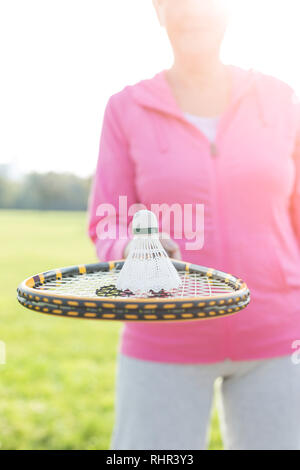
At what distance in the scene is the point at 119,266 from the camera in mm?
1938

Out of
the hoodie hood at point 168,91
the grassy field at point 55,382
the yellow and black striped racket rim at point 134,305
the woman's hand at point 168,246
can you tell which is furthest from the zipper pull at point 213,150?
the grassy field at point 55,382

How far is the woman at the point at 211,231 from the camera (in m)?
1.97

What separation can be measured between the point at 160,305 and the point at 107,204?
79 centimetres

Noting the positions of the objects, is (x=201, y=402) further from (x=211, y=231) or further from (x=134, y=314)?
(x=134, y=314)

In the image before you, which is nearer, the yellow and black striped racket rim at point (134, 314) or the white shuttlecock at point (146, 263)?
the yellow and black striped racket rim at point (134, 314)

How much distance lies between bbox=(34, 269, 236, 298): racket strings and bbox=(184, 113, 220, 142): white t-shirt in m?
0.55

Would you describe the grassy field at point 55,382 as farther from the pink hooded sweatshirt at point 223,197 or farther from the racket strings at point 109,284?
the racket strings at point 109,284

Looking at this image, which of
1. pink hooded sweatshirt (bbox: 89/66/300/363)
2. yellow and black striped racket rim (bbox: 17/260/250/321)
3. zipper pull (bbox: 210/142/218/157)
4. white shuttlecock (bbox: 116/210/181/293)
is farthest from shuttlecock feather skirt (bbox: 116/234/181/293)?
zipper pull (bbox: 210/142/218/157)

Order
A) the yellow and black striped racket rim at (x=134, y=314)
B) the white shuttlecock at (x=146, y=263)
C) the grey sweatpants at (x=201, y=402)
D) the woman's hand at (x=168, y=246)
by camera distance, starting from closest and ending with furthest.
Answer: the yellow and black striped racket rim at (x=134, y=314) → the white shuttlecock at (x=146, y=263) → the woman's hand at (x=168, y=246) → the grey sweatpants at (x=201, y=402)

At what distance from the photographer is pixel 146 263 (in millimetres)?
1831
